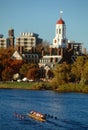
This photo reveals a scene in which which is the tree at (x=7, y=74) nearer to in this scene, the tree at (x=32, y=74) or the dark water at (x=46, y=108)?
the tree at (x=32, y=74)

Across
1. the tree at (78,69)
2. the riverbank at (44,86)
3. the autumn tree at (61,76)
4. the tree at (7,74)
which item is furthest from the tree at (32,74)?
the autumn tree at (61,76)

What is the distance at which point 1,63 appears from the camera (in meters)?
174

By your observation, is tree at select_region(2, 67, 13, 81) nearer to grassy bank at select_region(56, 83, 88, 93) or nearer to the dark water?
grassy bank at select_region(56, 83, 88, 93)

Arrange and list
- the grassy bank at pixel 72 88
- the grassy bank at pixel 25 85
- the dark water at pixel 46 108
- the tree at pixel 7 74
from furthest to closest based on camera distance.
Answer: the tree at pixel 7 74
the grassy bank at pixel 25 85
the grassy bank at pixel 72 88
the dark water at pixel 46 108

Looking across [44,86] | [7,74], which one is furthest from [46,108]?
[7,74]

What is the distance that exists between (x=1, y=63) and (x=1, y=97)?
171 ft

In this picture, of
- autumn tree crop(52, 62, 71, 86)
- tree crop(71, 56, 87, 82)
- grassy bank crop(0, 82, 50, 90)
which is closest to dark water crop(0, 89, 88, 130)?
grassy bank crop(0, 82, 50, 90)

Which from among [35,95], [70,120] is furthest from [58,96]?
[70,120]

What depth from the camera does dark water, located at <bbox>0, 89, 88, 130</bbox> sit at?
82.1 meters

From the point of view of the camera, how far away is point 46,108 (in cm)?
10219

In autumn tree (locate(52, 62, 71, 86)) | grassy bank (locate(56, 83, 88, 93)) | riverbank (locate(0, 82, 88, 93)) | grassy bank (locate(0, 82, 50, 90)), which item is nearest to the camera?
grassy bank (locate(56, 83, 88, 93))

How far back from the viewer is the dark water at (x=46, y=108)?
82062mm

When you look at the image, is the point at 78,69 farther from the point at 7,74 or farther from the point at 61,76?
the point at 7,74

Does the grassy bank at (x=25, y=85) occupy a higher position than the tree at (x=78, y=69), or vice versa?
the tree at (x=78, y=69)
